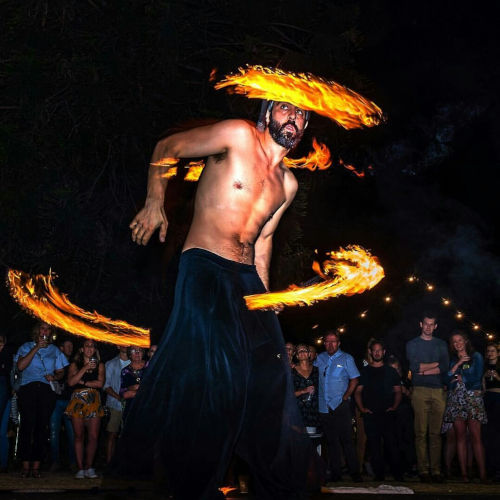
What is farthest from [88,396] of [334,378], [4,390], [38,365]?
[334,378]

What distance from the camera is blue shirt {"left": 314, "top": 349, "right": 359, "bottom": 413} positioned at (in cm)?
1042

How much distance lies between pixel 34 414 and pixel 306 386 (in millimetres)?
2980

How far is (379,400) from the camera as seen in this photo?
10422 mm

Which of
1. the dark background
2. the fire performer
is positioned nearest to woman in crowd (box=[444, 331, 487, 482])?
the dark background

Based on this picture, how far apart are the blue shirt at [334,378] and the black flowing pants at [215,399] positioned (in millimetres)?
4892

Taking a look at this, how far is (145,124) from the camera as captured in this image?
41.8ft

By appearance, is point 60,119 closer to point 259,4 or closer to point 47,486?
point 259,4

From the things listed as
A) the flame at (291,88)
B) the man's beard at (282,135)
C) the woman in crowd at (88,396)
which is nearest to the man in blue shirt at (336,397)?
the woman in crowd at (88,396)

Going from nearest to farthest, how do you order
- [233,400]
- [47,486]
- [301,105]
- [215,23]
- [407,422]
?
1. [233,400]
2. [301,105]
3. [47,486]
4. [407,422]
5. [215,23]

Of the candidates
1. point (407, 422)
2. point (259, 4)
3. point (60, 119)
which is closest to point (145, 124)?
point (60, 119)

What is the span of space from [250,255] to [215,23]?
872 centimetres

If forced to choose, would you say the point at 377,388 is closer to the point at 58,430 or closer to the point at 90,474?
the point at 90,474

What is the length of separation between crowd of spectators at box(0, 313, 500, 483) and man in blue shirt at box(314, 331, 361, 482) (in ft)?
0.04

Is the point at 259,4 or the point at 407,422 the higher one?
the point at 259,4
